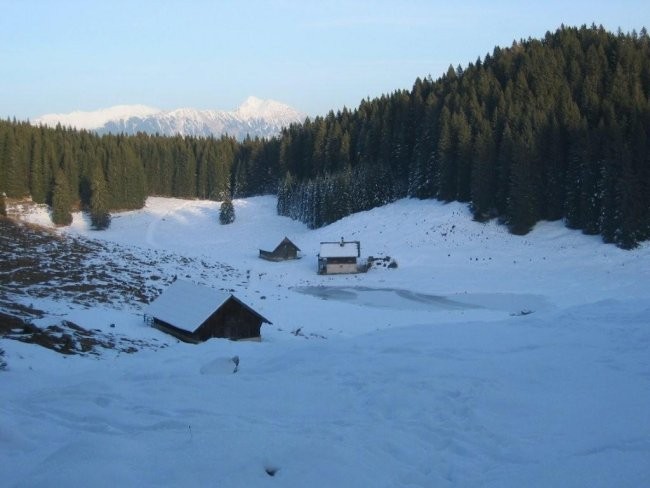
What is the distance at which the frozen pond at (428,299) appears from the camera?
44.0 m

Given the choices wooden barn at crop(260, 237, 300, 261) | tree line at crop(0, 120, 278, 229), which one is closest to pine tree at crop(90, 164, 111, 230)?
tree line at crop(0, 120, 278, 229)

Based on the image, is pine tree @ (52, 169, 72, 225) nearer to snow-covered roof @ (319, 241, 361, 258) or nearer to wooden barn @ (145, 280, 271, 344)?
snow-covered roof @ (319, 241, 361, 258)

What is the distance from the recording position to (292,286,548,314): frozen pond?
44.0 metres

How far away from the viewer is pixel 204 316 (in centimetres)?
2933

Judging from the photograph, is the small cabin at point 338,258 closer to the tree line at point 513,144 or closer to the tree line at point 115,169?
the tree line at point 513,144

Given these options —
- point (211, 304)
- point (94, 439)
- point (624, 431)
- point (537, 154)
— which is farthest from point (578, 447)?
point (537, 154)

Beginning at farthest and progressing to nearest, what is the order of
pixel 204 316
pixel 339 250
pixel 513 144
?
pixel 513 144 → pixel 339 250 → pixel 204 316

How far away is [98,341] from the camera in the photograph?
24.0 metres

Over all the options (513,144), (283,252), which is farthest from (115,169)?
(513,144)

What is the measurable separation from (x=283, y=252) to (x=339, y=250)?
31.8 feet

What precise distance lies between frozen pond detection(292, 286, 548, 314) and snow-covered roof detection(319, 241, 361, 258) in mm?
7872

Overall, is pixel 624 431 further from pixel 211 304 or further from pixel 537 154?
pixel 537 154

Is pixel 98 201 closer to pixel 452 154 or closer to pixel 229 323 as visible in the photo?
pixel 452 154

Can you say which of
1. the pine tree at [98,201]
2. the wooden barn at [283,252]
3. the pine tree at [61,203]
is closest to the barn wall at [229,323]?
the wooden barn at [283,252]
